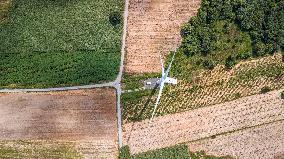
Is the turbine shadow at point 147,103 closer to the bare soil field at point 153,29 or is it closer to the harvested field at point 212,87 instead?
the harvested field at point 212,87

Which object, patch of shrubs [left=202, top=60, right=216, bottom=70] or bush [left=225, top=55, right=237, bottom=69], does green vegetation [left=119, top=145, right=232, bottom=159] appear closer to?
patch of shrubs [left=202, top=60, right=216, bottom=70]

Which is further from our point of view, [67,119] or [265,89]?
[265,89]

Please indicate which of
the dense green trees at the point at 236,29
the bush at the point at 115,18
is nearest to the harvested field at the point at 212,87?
the dense green trees at the point at 236,29

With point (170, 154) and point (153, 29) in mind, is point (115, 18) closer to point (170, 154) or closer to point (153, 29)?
point (153, 29)

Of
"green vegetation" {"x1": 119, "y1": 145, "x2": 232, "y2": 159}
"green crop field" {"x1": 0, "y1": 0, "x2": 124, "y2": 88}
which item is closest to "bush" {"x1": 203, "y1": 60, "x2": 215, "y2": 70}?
"green vegetation" {"x1": 119, "y1": 145, "x2": 232, "y2": 159}

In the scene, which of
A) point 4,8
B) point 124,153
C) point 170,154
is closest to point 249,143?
point 170,154

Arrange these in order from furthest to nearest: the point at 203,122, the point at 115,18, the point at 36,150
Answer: the point at 115,18, the point at 203,122, the point at 36,150
